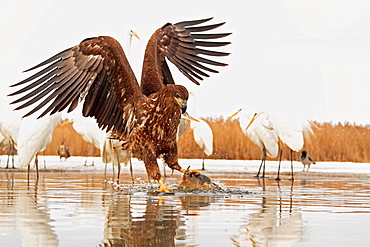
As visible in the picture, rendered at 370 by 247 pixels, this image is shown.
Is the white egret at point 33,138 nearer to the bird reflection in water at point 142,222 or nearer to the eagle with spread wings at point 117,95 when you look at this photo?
the eagle with spread wings at point 117,95

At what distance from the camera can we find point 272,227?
5844 millimetres

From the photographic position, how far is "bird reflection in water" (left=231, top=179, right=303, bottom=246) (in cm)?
506

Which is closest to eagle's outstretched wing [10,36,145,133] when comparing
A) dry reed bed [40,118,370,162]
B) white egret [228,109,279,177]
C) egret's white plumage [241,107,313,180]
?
egret's white plumage [241,107,313,180]

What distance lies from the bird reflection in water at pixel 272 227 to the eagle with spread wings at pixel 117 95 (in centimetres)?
176

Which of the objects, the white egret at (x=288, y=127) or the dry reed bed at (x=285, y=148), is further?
the dry reed bed at (x=285, y=148)

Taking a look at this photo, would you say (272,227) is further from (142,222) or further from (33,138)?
(33,138)

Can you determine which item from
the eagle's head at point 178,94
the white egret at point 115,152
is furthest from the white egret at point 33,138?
the eagle's head at point 178,94

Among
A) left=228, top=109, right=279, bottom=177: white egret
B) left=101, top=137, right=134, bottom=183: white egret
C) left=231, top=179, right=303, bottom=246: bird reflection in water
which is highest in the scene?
left=228, top=109, right=279, bottom=177: white egret

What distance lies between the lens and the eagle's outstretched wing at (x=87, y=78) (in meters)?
8.94

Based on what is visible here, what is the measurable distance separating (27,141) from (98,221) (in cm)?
765

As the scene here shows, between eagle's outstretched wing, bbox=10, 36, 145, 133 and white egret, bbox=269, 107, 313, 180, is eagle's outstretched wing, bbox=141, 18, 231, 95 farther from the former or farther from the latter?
white egret, bbox=269, 107, 313, 180

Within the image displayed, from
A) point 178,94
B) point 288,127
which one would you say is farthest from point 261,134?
point 178,94

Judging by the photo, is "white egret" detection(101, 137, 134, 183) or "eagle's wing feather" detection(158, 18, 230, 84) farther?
"white egret" detection(101, 137, 134, 183)

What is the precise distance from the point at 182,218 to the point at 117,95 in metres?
3.42
